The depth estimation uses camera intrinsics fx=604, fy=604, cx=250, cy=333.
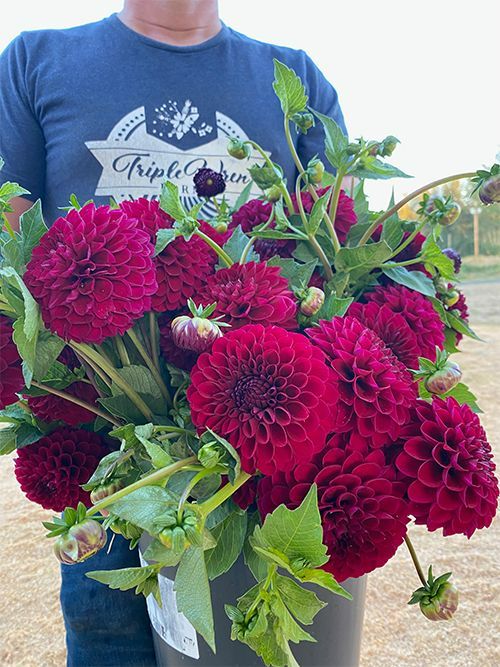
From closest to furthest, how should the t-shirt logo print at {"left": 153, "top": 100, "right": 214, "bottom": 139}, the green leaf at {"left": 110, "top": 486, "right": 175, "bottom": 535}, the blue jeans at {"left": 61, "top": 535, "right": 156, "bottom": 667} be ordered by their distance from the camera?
the green leaf at {"left": 110, "top": 486, "right": 175, "bottom": 535} → the blue jeans at {"left": 61, "top": 535, "right": 156, "bottom": 667} → the t-shirt logo print at {"left": 153, "top": 100, "right": 214, "bottom": 139}

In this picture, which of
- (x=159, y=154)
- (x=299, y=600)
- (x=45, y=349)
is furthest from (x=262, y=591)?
(x=159, y=154)

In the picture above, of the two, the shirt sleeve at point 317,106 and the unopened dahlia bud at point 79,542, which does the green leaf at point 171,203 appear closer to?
the unopened dahlia bud at point 79,542

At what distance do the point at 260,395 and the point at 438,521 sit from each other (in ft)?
0.25

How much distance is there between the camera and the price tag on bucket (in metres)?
0.28

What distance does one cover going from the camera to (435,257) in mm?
285

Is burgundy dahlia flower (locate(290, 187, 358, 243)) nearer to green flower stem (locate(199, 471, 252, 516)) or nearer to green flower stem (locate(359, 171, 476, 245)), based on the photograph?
green flower stem (locate(359, 171, 476, 245))

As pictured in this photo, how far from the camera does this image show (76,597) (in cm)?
48

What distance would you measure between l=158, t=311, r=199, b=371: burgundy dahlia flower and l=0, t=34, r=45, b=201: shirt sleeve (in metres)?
0.37

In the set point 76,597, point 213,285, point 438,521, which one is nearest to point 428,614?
point 438,521

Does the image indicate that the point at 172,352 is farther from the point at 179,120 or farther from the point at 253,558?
the point at 179,120

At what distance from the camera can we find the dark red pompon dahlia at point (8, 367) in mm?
236

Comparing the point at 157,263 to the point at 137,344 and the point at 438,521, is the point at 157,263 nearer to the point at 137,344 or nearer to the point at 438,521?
the point at 137,344

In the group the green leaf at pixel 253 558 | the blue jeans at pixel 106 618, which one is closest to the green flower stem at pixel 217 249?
the green leaf at pixel 253 558

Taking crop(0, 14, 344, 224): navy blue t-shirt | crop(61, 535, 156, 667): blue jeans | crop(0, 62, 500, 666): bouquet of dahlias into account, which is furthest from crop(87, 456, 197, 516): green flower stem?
crop(0, 14, 344, 224): navy blue t-shirt
